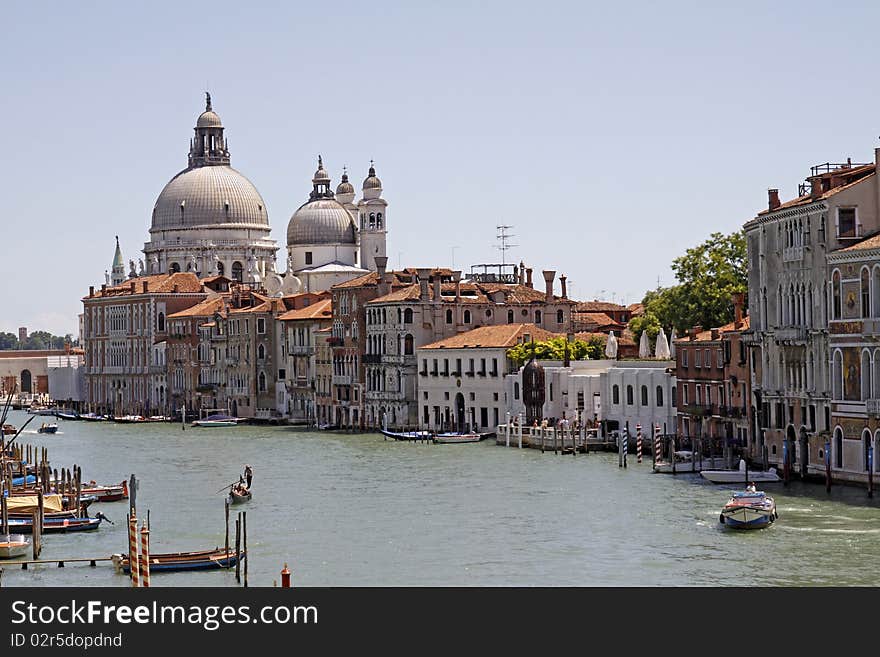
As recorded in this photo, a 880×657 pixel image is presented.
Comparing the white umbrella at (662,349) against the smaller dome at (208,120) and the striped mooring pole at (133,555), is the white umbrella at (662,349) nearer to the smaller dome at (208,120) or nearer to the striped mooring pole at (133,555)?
the striped mooring pole at (133,555)

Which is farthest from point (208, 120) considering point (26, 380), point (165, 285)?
point (26, 380)

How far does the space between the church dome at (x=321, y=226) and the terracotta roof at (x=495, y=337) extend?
104 ft

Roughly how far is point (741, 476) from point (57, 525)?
532 inches

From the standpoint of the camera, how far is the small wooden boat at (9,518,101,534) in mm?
33969

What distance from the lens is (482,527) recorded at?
111 feet

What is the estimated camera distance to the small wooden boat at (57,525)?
111 feet

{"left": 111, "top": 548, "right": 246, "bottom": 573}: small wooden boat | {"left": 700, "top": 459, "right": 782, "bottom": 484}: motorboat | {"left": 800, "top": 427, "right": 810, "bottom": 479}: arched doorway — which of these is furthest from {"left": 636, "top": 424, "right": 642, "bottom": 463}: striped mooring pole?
{"left": 111, "top": 548, "right": 246, "bottom": 573}: small wooden boat

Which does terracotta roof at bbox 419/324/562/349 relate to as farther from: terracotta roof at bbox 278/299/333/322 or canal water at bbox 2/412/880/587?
terracotta roof at bbox 278/299/333/322
